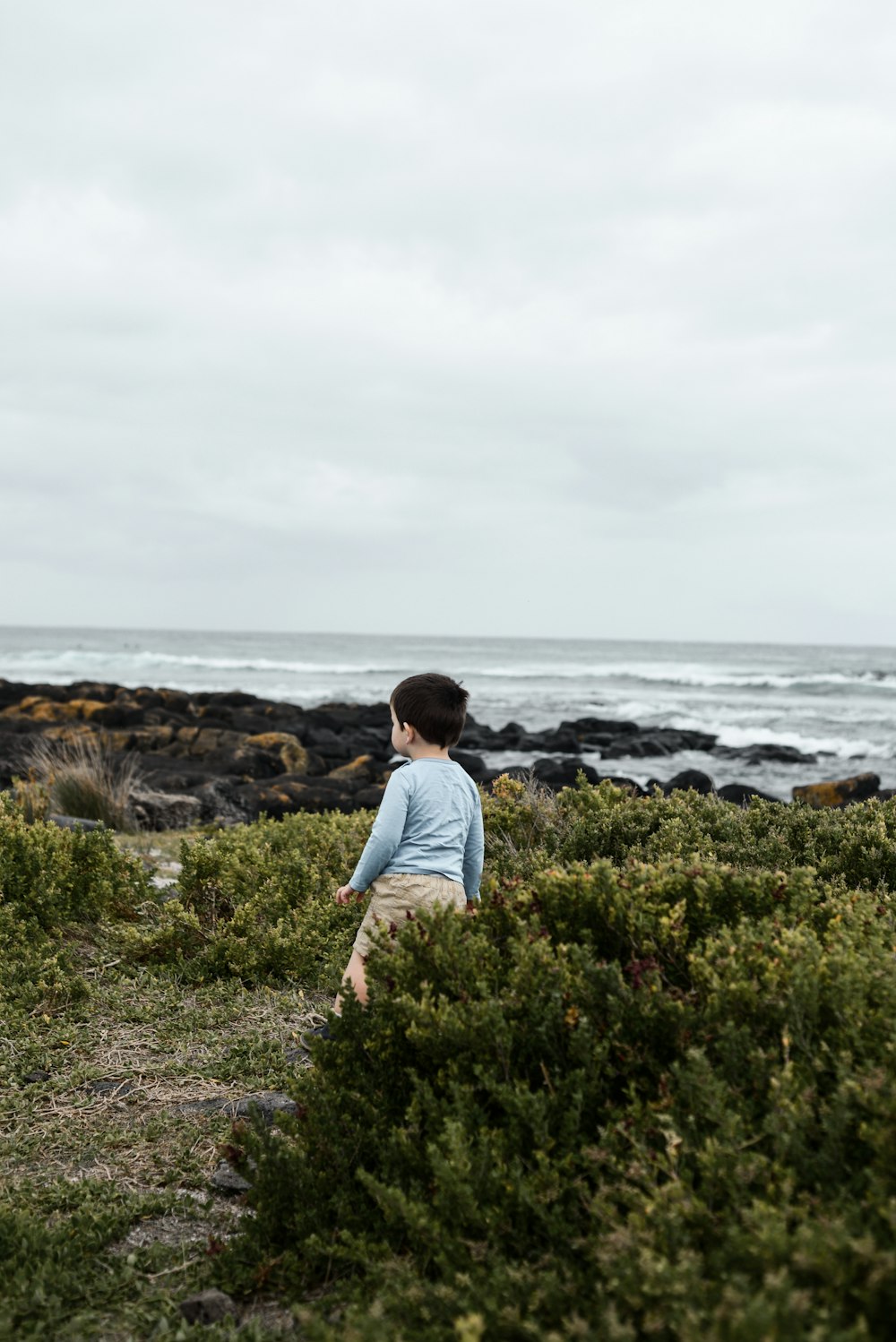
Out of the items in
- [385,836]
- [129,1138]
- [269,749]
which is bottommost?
[269,749]

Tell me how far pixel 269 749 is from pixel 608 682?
1458 inches

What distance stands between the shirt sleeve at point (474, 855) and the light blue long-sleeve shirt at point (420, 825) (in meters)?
0.07

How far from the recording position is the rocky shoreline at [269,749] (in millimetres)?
13750

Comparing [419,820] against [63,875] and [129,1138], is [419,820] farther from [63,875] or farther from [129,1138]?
[63,875]

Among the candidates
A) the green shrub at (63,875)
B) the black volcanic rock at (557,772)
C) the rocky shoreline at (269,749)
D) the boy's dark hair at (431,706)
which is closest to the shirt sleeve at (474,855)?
the boy's dark hair at (431,706)

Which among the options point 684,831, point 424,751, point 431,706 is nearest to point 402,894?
point 424,751

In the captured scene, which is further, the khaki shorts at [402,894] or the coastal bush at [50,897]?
the coastal bush at [50,897]

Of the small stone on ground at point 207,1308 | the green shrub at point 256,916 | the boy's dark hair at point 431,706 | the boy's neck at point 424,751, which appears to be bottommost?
the small stone on ground at point 207,1308

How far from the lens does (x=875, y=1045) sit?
2.58 m

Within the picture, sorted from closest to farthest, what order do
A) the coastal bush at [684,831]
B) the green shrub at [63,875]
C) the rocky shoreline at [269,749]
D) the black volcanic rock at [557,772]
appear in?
the coastal bush at [684,831] < the green shrub at [63,875] < the rocky shoreline at [269,749] < the black volcanic rock at [557,772]

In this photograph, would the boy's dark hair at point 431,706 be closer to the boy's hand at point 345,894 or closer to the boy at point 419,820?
the boy at point 419,820

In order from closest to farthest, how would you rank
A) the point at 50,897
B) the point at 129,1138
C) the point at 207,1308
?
the point at 207,1308, the point at 129,1138, the point at 50,897

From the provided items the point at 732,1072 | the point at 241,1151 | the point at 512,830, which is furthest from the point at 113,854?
the point at 732,1072

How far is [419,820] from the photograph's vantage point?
4.67 meters
